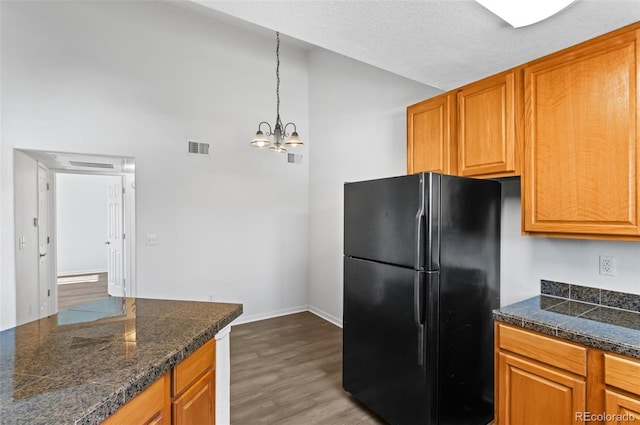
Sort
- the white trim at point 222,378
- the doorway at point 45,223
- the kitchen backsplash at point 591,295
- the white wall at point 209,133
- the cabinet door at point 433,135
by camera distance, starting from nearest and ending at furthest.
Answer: the white trim at point 222,378, the kitchen backsplash at point 591,295, the cabinet door at point 433,135, the white wall at point 209,133, the doorway at point 45,223

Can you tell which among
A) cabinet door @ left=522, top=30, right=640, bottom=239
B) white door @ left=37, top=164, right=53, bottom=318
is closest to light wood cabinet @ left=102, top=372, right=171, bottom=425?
cabinet door @ left=522, top=30, right=640, bottom=239

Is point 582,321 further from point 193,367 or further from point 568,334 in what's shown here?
point 193,367

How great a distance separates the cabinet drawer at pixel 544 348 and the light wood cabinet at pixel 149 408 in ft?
5.46

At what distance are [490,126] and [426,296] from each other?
112 centimetres

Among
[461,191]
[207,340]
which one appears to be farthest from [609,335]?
[207,340]

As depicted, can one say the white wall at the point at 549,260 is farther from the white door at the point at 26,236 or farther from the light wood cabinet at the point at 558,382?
the white door at the point at 26,236

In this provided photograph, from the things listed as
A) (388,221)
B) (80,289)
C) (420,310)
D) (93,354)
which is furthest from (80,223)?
(420,310)

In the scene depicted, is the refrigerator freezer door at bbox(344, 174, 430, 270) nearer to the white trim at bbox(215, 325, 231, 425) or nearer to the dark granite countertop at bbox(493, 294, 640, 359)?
the dark granite countertop at bbox(493, 294, 640, 359)

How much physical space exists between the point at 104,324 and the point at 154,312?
0.21 metres

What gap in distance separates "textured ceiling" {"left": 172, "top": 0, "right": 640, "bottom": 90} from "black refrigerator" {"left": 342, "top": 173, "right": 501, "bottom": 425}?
30.4 inches

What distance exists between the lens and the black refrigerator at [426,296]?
1.85 meters

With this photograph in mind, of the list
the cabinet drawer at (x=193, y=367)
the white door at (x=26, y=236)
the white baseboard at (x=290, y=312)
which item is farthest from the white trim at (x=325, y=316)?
the white door at (x=26, y=236)

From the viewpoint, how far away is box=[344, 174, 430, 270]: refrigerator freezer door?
1856mm

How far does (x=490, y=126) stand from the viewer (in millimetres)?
1974
